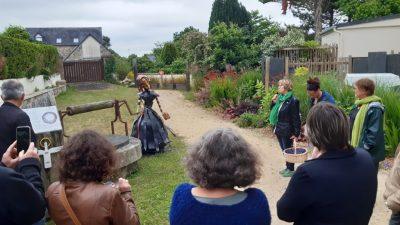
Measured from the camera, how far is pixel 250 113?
12602 millimetres

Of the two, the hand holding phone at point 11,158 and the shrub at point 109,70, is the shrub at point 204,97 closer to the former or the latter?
the hand holding phone at point 11,158

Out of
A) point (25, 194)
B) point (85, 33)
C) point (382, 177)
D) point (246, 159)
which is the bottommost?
point (382, 177)


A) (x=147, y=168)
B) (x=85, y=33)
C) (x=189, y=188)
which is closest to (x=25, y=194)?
(x=189, y=188)

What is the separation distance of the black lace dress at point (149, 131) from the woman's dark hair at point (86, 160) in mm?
6081

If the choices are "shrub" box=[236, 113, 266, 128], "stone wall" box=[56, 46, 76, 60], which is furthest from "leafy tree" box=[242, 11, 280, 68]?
"stone wall" box=[56, 46, 76, 60]

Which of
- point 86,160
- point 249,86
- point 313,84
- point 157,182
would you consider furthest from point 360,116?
point 249,86

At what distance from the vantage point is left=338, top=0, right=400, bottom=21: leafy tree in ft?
94.3

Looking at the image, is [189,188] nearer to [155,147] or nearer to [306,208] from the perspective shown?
[306,208]

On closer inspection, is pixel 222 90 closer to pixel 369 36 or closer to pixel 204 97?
pixel 204 97

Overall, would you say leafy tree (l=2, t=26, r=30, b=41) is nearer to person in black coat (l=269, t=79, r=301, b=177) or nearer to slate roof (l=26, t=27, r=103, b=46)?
person in black coat (l=269, t=79, r=301, b=177)

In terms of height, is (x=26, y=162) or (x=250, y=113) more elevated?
(x=26, y=162)

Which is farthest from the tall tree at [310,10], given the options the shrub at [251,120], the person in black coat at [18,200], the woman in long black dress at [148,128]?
the person in black coat at [18,200]

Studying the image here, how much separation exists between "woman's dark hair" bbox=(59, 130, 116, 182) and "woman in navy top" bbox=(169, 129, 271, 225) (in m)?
0.56

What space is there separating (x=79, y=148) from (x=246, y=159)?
0.99 meters
